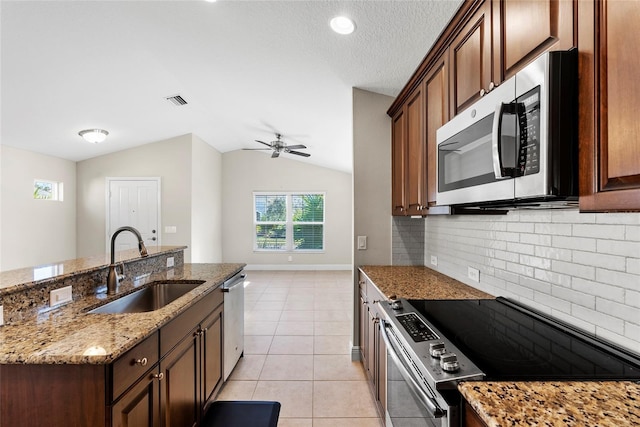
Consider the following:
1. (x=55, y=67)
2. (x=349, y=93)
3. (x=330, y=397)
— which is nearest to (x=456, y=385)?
(x=330, y=397)

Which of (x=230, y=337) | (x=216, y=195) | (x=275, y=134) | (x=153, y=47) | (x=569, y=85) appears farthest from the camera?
(x=216, y=195)

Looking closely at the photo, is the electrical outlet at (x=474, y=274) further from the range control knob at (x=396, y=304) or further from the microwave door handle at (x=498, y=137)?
the microwave door handle at (x=498, y=137)

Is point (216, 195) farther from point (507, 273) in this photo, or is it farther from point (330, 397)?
point (507, 273)

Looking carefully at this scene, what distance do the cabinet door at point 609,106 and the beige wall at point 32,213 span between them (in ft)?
21.3

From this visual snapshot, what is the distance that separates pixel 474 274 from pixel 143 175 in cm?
600

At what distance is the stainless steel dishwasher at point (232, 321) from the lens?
245 cm

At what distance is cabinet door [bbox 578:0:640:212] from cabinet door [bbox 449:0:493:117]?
19.1 inches

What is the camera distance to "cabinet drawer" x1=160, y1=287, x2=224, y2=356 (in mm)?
1467

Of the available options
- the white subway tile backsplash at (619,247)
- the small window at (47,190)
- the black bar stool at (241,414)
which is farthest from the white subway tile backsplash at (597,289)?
the small window at (47,190)

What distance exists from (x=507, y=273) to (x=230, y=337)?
2.14m

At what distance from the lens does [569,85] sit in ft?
2.75

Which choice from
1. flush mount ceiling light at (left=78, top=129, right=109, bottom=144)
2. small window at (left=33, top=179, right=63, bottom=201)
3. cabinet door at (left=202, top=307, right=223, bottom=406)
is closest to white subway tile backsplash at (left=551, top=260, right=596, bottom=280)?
cabinet door at (left=202, top=307, right=223, bottom=406)

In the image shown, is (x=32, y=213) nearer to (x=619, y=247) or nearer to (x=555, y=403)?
(x=555, y=403)

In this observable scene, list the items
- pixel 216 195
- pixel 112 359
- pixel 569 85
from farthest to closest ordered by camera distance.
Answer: pixel 216 195 < pixel 112 359 < pixel 569 85
